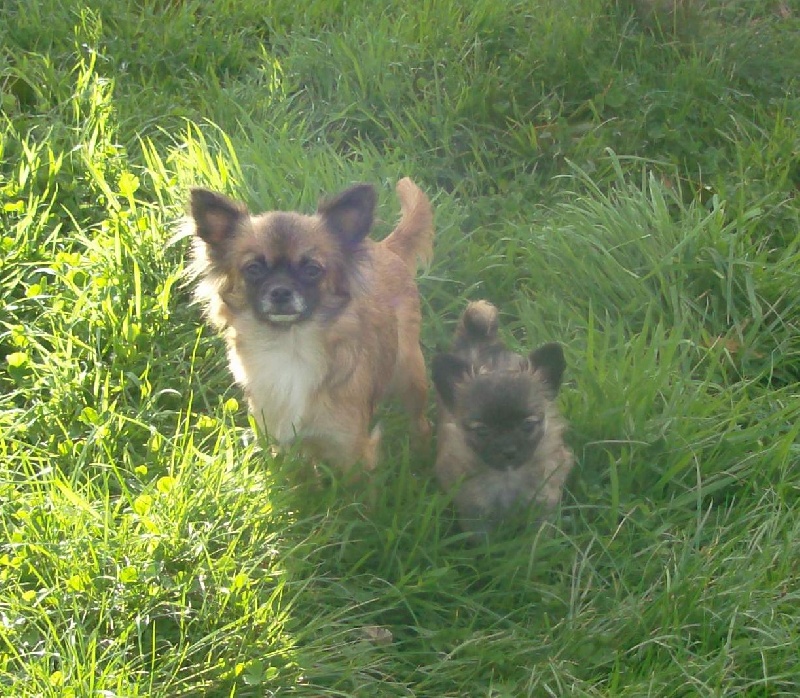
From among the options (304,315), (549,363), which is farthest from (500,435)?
(304,315)

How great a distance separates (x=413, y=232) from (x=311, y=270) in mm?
846

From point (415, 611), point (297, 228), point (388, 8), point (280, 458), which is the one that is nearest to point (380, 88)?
point (388, 8)

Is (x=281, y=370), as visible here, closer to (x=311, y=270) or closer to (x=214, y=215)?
(x=311, y=270)

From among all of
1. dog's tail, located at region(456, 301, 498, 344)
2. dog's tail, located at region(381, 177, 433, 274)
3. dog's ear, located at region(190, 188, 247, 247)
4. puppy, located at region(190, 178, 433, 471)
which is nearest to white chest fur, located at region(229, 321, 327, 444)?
puppy, located at region(190, 178, 433, 471)

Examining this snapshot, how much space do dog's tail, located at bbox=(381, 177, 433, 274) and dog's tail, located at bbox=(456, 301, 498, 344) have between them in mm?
421

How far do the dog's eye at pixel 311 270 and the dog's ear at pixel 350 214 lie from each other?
17 cm

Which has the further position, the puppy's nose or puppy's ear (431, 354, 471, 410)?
puppy's ear (431, 354, 471, 410)

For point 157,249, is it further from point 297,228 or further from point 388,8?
point 388,8

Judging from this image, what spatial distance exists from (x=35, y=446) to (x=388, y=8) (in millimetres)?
3582

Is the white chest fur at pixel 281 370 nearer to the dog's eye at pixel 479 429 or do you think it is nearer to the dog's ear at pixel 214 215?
the dog's ear at pixel 214 215

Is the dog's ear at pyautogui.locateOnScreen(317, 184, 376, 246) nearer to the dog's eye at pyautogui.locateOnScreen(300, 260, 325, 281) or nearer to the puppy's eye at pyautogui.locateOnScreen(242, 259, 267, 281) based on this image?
the dog's eye at pyautogui.locateOnScreen(300, 260, 325, 281)

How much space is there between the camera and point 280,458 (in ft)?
11.2

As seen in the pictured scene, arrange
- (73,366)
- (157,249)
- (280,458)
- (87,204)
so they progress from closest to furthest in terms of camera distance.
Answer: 1. (280,458)
2. (73,366)
3. (157,249)
4. (87,204)

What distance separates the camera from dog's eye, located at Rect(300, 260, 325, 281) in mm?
3375
